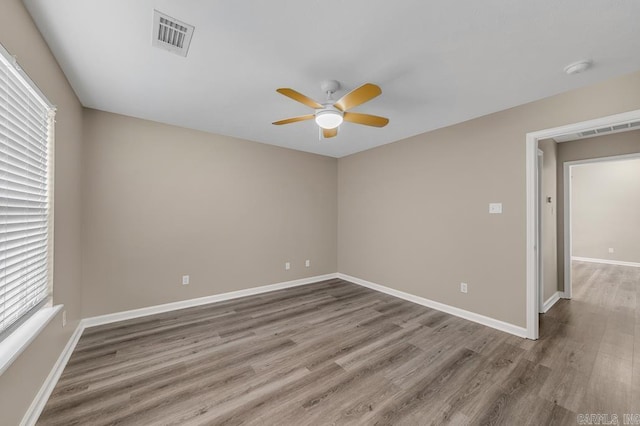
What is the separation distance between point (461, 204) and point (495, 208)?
15.8 inches

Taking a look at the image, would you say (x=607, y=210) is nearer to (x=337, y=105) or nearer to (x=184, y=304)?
(x=337, y=105)

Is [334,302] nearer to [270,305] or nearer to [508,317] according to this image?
[270,305]

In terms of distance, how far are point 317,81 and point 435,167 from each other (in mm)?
2247

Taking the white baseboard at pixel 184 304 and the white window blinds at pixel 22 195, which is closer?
the white window blinds at pixel 22 195

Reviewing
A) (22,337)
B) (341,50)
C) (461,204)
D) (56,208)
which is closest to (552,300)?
(461,204)

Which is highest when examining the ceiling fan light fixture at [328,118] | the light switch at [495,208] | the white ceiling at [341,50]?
the white ceiling at [341,50]

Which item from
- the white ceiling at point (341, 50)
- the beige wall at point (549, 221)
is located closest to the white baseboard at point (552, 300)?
the beige wall at point (549, 221)

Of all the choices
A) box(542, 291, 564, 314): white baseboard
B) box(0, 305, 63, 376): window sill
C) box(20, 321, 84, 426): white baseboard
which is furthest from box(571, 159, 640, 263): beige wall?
box(20, 321, 84, 426): white baseboard

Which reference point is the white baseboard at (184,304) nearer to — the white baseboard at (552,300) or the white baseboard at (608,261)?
the white baseboard at (552,300)

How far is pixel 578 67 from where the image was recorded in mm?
2043

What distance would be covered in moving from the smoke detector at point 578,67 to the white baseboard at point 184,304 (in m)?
4.37

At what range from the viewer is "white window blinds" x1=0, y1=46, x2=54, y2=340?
4.56 ft

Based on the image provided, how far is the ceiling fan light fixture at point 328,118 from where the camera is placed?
7.26 ft

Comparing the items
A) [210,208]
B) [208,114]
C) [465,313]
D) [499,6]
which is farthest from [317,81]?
[465,313]
